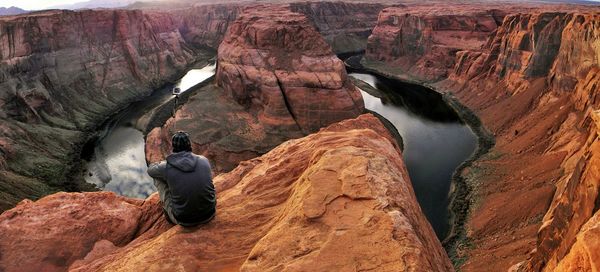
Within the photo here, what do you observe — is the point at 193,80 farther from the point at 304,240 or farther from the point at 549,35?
the point at 304,240

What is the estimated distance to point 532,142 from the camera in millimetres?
47688

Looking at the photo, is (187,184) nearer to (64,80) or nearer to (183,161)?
(183,161)

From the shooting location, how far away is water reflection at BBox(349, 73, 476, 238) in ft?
139

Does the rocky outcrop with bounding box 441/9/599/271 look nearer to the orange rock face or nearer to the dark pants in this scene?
the dark pants

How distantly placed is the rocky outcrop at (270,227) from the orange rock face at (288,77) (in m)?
38.4

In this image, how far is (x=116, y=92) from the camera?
8100 cm

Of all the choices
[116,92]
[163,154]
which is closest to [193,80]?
[116,92]

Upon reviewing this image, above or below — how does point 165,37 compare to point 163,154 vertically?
above

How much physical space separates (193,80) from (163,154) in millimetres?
48247

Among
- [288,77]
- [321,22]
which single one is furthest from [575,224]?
[321,22]

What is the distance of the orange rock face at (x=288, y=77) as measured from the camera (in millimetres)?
54656

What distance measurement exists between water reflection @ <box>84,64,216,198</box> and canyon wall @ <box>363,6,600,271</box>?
36071 mm

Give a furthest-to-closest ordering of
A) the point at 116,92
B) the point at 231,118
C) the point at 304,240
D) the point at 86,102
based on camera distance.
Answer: the point at 116,92, the point at 86,102, the point at 231,118, the point at 304,240

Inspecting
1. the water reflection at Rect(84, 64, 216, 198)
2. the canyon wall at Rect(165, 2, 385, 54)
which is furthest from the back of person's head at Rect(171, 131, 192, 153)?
the canyon wall at Rect(165, 2, 385, 54)
